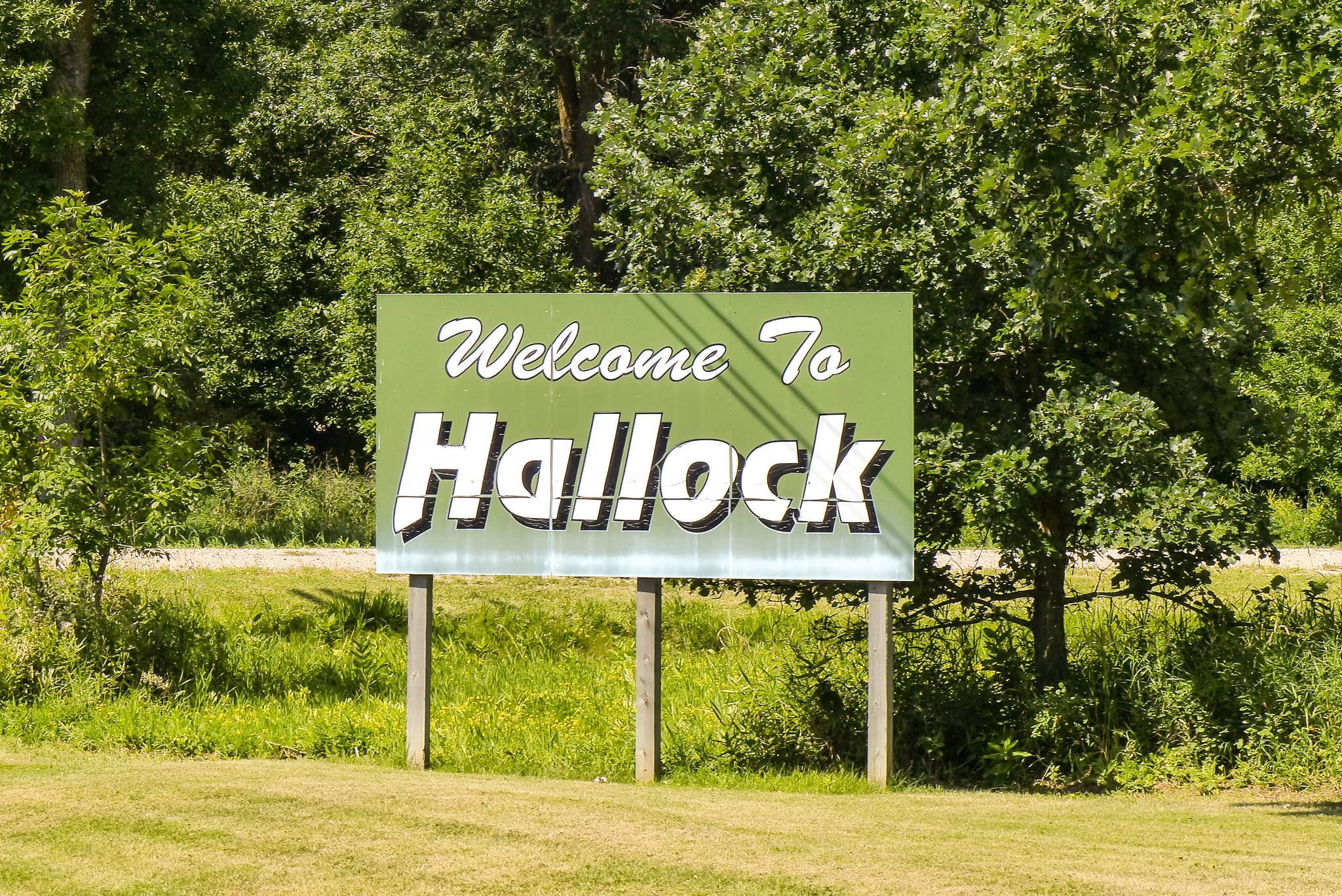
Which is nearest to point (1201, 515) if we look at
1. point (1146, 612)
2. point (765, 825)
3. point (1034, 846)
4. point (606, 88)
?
point (1146, 612)

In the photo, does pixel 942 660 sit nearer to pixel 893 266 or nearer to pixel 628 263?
pixel 893 266

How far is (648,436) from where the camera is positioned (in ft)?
28.8

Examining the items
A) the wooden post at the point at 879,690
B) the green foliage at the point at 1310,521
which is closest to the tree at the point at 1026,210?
the wooden post at the point at 879,690

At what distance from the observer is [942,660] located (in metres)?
10.7

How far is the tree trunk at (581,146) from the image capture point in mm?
25156

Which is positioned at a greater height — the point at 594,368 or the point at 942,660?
the point at 594,368

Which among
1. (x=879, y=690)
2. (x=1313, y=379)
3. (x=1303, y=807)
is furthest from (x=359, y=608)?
(x=1313, y=379)

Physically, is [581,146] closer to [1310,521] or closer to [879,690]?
[1310,521]

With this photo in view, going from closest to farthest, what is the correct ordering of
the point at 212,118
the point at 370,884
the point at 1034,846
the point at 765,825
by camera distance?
the point at 370,884
the point at 1034,846
the point at 765,825
the point at 212,118

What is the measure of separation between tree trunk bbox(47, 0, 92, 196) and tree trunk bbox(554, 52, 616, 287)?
8.62 metres

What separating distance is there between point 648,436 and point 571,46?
54.6 ft

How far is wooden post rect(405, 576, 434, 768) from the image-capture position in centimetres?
888

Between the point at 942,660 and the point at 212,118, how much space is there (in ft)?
59.5

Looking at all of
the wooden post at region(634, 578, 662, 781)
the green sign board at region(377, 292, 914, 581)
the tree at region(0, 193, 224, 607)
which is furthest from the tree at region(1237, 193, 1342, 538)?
the tree at region(0, 193, 224, 607)
